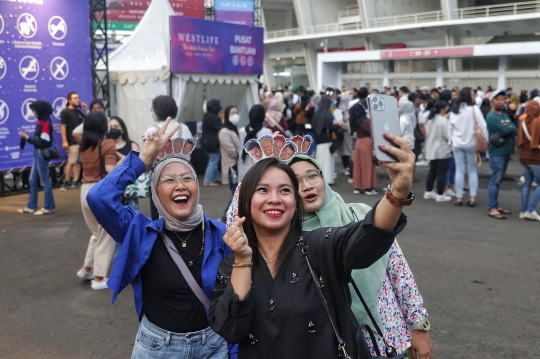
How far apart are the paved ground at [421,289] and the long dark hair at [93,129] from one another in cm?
145

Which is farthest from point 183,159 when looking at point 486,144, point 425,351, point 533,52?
point 533,52

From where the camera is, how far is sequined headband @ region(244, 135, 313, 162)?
3004mm

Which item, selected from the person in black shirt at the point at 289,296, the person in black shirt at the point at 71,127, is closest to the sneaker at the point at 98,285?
the person in black shirt at the point at 289,296

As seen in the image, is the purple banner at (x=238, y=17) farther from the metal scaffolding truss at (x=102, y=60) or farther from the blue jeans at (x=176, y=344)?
the blue jeans at (x=176, y=344)

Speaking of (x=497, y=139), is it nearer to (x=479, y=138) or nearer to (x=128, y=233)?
(x=479, y=138)

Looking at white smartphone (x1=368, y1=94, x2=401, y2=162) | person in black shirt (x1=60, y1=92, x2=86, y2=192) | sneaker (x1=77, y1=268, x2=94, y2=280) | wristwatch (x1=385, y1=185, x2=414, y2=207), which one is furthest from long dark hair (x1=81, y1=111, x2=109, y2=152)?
person in black shirt (x1=60, y1=92, x2=86, y2=192)

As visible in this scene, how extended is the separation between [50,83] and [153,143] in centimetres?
862

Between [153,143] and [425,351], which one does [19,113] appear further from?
[425,351]

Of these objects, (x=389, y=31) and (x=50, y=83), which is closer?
(x=50, y=83)

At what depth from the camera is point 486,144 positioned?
937 cm

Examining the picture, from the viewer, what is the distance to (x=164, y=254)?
2703 mm

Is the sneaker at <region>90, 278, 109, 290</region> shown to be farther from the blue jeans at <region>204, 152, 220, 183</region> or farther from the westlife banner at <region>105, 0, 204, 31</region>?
the westlife banner at <region>105, 0, 204, 31</region>

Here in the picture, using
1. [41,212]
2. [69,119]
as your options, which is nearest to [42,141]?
[41,212]

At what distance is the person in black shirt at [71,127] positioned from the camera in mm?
10180
